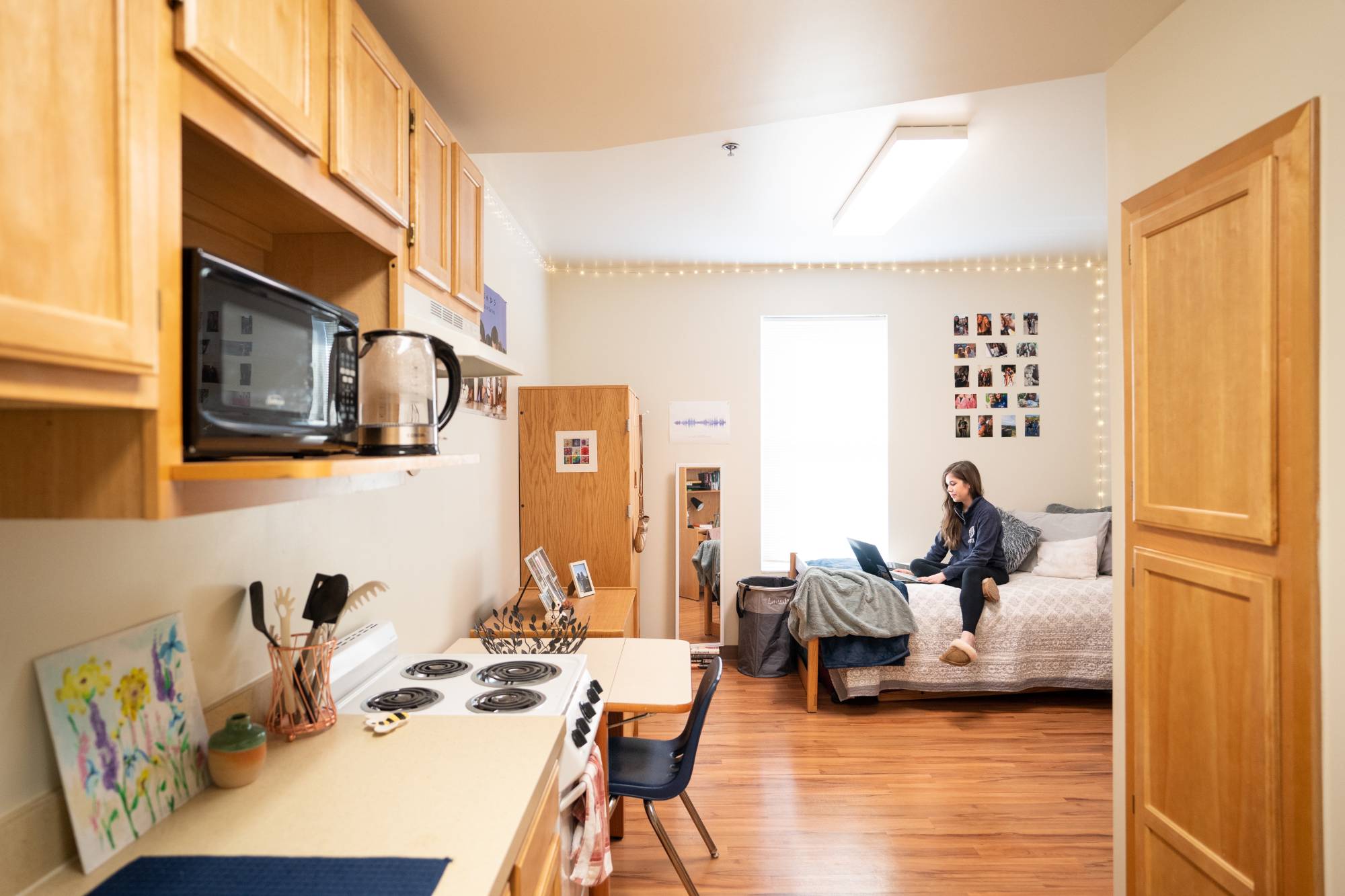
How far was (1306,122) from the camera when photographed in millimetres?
1341

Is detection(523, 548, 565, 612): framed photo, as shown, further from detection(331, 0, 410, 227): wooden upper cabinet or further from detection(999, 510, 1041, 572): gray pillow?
detection(999, 510, 1041, 572): gray pillow

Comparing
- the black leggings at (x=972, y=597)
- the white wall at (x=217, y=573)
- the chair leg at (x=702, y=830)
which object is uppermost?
the white wall at (x=217, y=573)

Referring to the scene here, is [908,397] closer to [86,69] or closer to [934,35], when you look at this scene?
[934,35]

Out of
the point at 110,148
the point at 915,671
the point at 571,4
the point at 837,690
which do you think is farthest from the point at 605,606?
the point at 110,148

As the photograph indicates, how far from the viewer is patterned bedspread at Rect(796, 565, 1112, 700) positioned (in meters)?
3.84

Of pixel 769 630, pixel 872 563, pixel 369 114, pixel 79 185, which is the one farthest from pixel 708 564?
pixel 79 185

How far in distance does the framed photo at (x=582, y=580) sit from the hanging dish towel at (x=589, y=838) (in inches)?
70.5

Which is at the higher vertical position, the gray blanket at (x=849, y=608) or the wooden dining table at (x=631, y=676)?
the wooden dining table at (x=631, y=676)

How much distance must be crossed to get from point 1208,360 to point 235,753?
2.11m

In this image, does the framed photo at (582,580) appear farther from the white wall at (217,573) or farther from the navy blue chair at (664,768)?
the navy blue chair at (664,768)

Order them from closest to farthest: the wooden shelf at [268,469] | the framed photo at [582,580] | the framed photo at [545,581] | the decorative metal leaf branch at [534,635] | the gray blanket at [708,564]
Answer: the wooden shelf at [268,469] → the decorative metal leaf branch at [534,635] → the framed photo at [545,581] → the framed photo at [582,580] → the gray blanket at [708,564]

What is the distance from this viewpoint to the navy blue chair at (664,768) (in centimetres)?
212

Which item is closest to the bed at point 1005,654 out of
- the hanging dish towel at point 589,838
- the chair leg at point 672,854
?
the chair leg at point 672,854

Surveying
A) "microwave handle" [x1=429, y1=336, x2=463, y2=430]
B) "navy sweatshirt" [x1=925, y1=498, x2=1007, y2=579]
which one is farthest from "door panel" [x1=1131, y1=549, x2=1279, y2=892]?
"navy sweatshirt" [x1=925, y1=498, x2=1007, y2=579]
